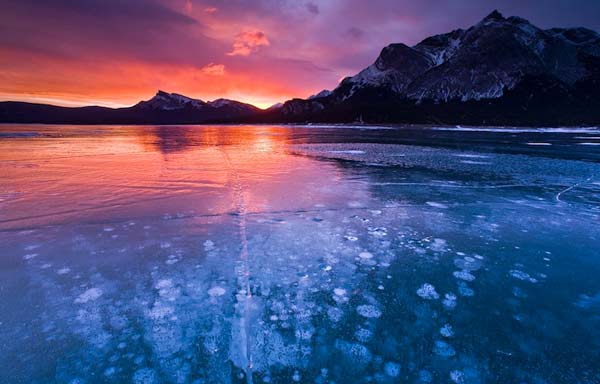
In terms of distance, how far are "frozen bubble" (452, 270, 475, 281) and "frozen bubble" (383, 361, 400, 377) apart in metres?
1.93

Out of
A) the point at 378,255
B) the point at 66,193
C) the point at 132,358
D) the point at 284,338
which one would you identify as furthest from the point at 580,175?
the point at 66,193

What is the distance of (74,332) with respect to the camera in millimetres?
2965

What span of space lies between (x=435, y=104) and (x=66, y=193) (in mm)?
219861

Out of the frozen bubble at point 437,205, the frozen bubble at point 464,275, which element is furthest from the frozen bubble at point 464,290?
the frozen bubble at point 437,205

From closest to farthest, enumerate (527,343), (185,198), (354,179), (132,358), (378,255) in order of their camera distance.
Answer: (132,358), (527,343), (378,255), (185,198), (354,179)

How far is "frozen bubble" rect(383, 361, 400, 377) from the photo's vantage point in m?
2.54

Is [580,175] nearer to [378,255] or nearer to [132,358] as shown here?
[378,255]

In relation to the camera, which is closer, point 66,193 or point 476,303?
point 476,303

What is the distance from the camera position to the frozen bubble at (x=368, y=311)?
3.28 metres

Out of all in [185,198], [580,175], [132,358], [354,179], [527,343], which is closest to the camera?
[132,358]

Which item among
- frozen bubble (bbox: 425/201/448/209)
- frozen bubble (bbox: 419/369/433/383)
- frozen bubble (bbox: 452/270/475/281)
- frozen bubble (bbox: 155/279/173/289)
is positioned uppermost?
frozen bubble (bbox: 155/279/173/289)

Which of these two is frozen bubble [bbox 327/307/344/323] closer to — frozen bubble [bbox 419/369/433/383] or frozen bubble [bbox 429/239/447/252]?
frozen bubble [bbox 419/369/433/383]

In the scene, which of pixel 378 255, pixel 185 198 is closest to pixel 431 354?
pixel 378 255

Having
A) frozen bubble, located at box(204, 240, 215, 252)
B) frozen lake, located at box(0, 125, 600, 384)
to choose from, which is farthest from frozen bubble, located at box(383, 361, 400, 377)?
frozen bubble, located at box(204, 240, 215, 252)
